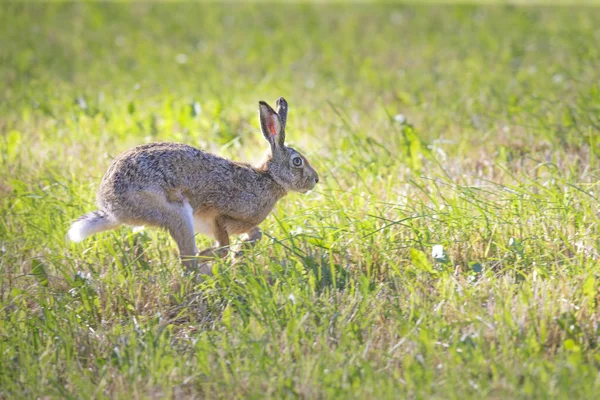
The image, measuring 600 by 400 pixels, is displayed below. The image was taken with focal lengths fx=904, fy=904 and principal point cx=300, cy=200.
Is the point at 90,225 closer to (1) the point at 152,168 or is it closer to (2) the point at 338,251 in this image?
(1) the point at 152,168

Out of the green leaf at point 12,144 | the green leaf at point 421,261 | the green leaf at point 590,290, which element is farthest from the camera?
the green leaf at point 12,144

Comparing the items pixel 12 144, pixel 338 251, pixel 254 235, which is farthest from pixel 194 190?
pixel 12 144

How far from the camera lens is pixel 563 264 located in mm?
3941

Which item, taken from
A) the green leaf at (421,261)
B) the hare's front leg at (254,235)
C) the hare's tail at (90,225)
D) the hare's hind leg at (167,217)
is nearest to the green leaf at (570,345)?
the green leaf at (421,261)

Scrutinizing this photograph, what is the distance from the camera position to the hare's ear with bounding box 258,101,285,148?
4.52 meters

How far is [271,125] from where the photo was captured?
464 cm

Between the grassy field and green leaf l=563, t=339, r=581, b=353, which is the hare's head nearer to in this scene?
the grassy field

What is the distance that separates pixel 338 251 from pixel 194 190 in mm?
811

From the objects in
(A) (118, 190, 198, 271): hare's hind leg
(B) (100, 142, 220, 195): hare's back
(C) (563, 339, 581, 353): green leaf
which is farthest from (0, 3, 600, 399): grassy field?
(B) (100, 142, 220, 195): hare's back

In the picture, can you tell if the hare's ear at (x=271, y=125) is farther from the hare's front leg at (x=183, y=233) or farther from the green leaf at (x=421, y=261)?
the green leaf at (x=421, y=261)

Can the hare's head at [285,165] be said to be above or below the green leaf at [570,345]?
above

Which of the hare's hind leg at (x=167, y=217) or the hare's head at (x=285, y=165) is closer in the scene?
the hare's hind leg at (x=167, y=217)

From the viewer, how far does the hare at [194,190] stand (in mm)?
4219

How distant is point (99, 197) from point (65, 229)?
0.47 m
